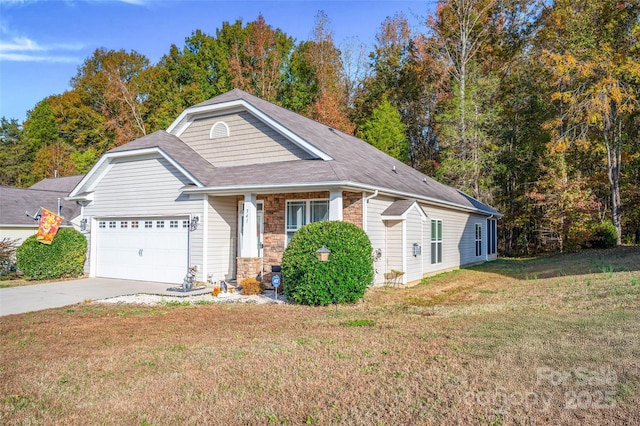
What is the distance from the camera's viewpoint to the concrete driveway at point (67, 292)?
9734 mm

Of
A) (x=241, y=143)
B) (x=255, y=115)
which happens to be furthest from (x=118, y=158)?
(x=255, y=115)

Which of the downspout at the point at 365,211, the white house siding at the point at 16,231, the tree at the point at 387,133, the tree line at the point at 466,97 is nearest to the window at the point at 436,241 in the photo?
the downspout at the point at 365,211

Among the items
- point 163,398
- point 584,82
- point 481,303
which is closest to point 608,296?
point 481,303

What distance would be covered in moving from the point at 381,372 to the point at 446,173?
21695mm

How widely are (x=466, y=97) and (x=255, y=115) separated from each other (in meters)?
16.3

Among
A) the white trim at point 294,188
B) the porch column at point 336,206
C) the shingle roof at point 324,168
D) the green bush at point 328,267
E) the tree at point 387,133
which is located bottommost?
the green bush at point 328,267

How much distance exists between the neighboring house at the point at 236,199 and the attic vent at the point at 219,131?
0.03 metres

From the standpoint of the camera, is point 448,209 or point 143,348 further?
point 448,209

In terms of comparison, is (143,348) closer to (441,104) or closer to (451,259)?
(451,259)

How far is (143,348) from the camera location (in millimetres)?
5992

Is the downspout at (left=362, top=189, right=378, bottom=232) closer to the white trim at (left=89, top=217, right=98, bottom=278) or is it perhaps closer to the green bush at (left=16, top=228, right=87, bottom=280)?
the white trim at (left=89, top=217, right=98, bottom=278)

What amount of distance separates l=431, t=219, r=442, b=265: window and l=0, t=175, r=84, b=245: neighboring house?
12241mm

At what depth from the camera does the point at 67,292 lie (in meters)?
11.5

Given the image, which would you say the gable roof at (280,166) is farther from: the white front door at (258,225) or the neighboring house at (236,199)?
the white front door at (258,225)
